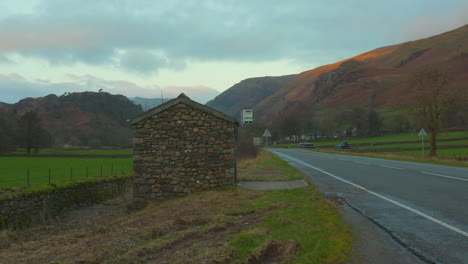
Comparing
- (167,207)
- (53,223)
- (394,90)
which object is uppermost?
(394,90)

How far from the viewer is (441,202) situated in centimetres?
938

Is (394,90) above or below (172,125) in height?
above

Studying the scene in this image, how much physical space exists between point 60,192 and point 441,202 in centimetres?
1571

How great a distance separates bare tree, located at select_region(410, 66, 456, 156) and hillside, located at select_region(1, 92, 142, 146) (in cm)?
10783

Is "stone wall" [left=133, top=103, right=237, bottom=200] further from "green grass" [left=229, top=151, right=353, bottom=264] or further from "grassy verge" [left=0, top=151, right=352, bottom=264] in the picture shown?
"green grass" [left=229, top=151, right=353, bottom=264]

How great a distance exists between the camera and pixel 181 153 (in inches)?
590

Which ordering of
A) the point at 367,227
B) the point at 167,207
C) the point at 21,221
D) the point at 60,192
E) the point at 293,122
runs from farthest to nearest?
the point at 293,122 → the point at 60,192 → the point at 21,221 → the point at 167,207 → the point at 367,227

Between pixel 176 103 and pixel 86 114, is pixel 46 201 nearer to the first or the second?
pixel 176 103

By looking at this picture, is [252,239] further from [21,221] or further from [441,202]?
[21,221]

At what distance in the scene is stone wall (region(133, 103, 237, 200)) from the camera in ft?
49.0

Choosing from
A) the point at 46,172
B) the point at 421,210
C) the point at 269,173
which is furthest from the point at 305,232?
the point at 46,172

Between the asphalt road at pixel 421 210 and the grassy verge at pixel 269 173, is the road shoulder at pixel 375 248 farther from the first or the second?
the grassy verge at pixel 269 173

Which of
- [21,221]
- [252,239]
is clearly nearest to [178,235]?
[252,239]

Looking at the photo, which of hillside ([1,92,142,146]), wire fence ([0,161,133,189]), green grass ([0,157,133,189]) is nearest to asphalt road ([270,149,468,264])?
wire fence ([0,161,133,189])
